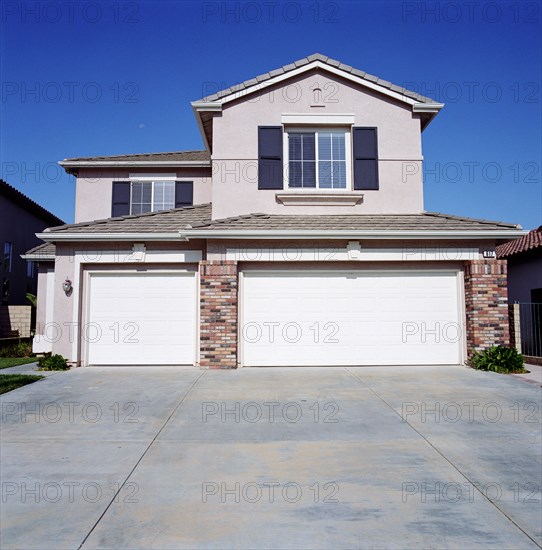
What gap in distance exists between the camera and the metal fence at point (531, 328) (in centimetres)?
1309

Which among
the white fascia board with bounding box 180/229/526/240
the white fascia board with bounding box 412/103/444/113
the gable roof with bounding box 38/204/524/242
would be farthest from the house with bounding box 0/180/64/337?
the white fascia board with bounding box 412/103/444/113

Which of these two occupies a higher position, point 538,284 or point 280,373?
point 538,284

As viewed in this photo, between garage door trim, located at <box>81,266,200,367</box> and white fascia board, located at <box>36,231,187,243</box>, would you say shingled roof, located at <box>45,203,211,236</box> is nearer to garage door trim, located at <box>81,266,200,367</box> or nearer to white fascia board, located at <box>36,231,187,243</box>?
white fascia board, located at <box>36,231,187,243</box>

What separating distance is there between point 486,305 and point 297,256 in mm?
4515

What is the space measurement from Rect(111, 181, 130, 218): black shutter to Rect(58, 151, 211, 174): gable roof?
0.66m

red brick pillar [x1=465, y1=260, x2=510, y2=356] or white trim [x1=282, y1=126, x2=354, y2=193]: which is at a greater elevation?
white trim [x1=282, y1=126, x2=354, y2=193]

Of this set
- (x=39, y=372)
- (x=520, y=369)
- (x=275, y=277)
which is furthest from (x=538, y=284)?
(x=39, y=372)

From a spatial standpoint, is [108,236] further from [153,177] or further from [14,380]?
[153,177]

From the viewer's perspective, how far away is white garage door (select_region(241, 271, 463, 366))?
11750 millimetres

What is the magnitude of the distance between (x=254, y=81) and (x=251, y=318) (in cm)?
623

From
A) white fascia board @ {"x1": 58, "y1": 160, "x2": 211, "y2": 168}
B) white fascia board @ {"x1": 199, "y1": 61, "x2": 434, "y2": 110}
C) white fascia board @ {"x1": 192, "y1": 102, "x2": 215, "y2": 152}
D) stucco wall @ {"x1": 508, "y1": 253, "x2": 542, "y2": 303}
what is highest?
white fascia board @ {"x1": 199, "y1": 61, "x2": 434, "y2": 110}

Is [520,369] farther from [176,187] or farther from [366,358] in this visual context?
[176,187]

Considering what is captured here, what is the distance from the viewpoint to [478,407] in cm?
771

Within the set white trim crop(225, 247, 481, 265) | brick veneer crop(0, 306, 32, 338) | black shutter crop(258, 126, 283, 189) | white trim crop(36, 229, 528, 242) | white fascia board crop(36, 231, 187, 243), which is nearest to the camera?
white trim crop(36, 229, 528, 242)
